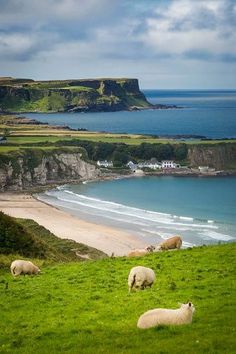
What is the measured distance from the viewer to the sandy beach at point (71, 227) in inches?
2601

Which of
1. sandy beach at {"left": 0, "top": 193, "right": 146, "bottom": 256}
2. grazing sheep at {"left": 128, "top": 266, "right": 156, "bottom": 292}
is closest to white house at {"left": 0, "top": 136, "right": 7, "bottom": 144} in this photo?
sandy beach at {"left": 0, "top": 193, "right": 146, "bottom": 256}

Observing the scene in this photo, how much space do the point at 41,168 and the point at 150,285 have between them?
362 ft

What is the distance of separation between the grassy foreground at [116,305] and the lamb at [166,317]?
33 cm

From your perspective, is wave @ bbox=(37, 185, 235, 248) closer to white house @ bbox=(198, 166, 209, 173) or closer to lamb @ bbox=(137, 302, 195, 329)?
white house @ bbox=(198, 166, 209, 173)

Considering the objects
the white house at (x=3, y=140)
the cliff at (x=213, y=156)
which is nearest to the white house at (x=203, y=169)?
the cliff at (x=213, y=156)

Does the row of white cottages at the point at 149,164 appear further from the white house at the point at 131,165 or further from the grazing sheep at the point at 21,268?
the grazing sheep at the point at 21,268

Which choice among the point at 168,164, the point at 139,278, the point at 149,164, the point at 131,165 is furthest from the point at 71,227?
the point at 168,164

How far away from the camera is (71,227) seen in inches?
3073

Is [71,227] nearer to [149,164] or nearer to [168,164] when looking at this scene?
[149,164]

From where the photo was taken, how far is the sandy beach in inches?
2601

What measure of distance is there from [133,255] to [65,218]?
56.3 m

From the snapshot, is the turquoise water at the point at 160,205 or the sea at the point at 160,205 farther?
the turquoise water at the point at 160,205

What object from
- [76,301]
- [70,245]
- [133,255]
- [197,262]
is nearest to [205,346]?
[76,301]

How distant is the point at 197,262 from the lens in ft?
80.2
